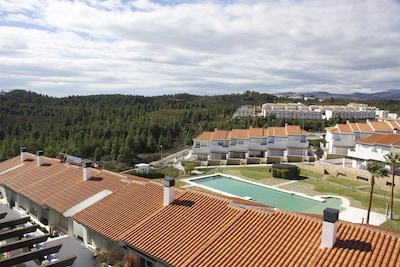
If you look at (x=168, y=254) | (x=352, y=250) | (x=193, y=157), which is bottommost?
(x=193, y=157)

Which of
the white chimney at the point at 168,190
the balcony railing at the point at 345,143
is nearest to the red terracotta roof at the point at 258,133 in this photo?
the balcony railing at the point at 345,143

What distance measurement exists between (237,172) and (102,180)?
97.4 feet

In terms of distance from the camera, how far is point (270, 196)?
3578 centimetres

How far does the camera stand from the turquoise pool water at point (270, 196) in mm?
31969

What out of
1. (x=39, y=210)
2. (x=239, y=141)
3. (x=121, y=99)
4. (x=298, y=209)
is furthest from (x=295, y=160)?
(x=121, y=99)

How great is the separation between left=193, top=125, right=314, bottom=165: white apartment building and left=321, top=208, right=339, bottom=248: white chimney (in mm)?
48203

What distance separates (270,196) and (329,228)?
25.4 metres

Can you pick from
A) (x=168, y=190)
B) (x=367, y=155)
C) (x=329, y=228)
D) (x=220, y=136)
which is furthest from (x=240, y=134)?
(x=329, y=228)

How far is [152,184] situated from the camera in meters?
18.6

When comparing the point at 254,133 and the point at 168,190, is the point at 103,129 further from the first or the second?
the point at 168,190

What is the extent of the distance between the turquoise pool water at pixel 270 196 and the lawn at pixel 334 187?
2226mm

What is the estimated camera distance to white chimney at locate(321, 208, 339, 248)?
1081cm

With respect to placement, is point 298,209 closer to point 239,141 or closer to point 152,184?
point 152,184

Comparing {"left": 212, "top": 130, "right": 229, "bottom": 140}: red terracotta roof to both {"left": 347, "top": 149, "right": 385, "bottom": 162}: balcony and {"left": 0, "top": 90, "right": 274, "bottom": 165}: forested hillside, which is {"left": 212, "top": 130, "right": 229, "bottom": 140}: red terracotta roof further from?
{"left": 347, "top": 149, "right": 385, "bottom": 162}: balcony
